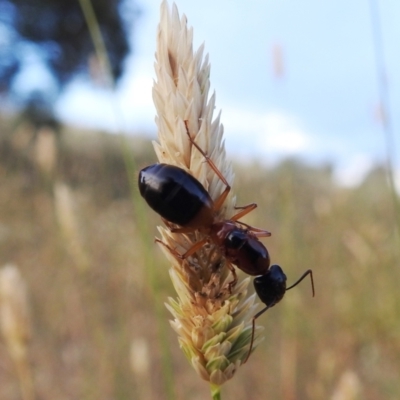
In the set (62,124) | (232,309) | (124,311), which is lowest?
(62,124)

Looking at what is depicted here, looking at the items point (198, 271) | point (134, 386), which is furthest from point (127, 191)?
point (198, 271)

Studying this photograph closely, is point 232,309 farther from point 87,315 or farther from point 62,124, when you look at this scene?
point 62,124

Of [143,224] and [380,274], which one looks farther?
[380,274]

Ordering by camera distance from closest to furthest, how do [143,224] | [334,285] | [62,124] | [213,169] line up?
[213,169]
[143,224]
[334,285]
[62,124]

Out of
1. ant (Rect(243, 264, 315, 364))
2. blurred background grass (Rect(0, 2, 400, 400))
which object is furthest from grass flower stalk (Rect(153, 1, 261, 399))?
blurred background grass (Rect(0, 2, 400, 400))

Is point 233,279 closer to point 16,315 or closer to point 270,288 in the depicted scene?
point 270,288

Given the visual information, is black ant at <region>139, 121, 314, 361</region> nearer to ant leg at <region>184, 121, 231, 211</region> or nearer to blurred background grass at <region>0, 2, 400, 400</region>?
ant leg at <region>184, 121, 231, 211</region>

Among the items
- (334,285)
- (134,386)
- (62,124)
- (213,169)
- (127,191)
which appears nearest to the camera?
(213,169)

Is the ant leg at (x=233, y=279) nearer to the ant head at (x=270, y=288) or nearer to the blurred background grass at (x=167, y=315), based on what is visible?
the ant head at (x=270, y=288)
